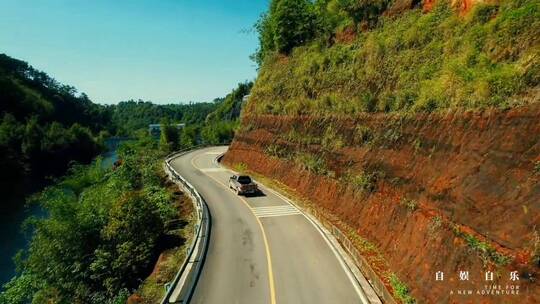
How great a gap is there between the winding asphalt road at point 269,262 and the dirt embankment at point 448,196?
2.32m

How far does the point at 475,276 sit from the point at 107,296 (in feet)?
53.3

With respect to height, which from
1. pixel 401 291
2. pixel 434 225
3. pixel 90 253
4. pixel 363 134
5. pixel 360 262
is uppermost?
pixel 363 134

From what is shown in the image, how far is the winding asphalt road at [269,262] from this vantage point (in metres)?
12.3

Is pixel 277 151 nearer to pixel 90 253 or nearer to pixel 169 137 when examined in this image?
pixel 90 253

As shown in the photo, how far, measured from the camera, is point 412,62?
69.6 ft

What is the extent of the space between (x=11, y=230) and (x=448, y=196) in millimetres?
42110

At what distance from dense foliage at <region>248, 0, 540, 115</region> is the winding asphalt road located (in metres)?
8.77

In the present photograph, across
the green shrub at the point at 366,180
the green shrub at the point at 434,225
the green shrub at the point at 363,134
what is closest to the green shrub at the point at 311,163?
the green shrub at the point at 363,134

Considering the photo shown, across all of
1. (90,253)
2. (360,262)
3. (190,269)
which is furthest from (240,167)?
(360,262)

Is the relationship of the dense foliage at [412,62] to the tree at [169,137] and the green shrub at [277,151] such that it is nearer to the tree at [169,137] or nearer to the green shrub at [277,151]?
the green shrub at [277,151]

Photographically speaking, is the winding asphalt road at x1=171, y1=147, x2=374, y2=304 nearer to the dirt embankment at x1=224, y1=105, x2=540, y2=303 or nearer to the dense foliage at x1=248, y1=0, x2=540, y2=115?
the dirt embankment at x1=224, y1=105, x2=540, y2=303

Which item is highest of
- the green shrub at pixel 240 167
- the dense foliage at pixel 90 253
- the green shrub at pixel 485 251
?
the green shrub at pixel 240 167

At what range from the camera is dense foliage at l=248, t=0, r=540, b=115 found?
542 inches

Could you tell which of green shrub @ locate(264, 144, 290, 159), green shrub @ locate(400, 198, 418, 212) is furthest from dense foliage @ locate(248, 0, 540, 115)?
green shrub @ locate(400, 198, 418, 212)
